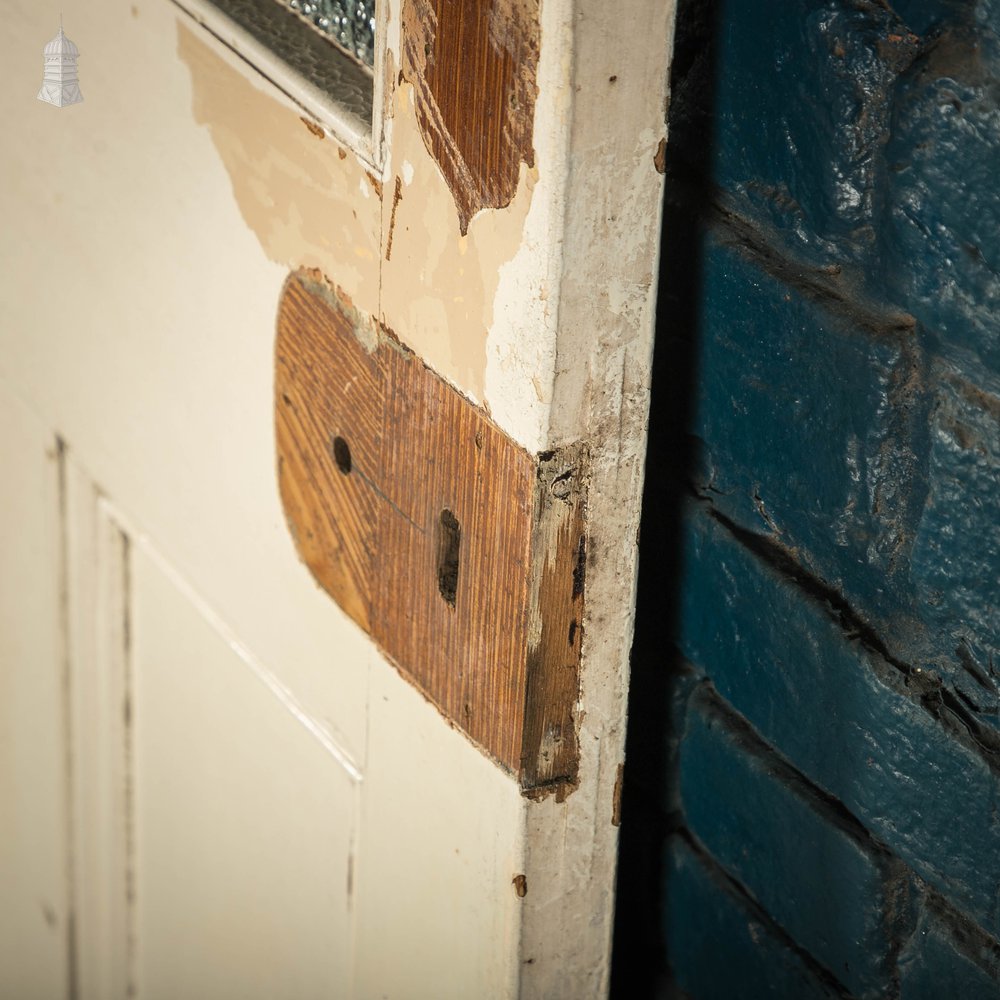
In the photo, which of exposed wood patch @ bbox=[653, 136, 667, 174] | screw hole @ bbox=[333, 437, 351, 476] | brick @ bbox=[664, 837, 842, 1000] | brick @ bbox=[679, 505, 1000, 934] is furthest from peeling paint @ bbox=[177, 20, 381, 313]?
brick @ bbox=[664, 837, 842, 1000]

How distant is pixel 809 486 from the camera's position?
36.8 inches

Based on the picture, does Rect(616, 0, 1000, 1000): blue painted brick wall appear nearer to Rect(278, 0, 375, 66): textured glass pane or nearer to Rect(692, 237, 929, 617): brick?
Rect(692, 237, 929, 617): brick

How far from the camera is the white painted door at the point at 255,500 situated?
79 centimetres

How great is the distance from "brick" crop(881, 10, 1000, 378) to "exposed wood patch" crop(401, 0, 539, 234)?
0.22m

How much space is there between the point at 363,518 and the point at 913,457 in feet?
1.23

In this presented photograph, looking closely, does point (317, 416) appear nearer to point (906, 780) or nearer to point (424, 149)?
Result: point (424, 149)

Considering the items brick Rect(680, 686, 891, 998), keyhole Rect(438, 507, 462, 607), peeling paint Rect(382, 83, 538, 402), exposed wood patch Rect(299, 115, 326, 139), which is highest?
exposed wood patch Rect(299, 115, 326, 139)

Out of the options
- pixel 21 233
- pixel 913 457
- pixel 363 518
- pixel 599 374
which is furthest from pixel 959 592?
pixel 21 233

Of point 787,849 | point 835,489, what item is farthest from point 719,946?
point 835,489

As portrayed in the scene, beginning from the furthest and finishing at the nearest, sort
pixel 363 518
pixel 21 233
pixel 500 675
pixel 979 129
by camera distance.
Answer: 1. pixel 21 233
2. pixel 363 518
3. pixel 500 675
4. pixel 979 129

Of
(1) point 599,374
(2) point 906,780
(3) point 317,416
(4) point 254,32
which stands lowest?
(2) point 906,780

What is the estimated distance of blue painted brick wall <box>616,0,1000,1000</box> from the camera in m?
0.81

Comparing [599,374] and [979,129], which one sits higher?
[979,129]

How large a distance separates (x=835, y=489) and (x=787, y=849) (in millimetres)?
291
